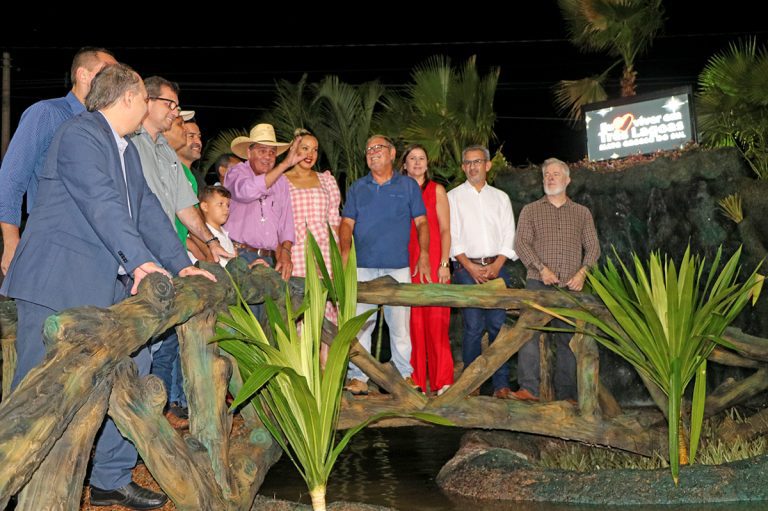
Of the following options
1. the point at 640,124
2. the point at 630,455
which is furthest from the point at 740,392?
the point at 640,124

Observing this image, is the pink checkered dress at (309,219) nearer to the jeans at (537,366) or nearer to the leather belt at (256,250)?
the leather belt at (256,250)

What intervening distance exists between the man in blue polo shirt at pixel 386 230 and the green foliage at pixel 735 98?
5535 mm

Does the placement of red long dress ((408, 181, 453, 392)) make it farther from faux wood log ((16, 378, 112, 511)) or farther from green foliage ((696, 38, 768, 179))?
green foliage ((696, 38, 768, 179))

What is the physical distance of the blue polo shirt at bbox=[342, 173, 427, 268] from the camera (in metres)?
7.71

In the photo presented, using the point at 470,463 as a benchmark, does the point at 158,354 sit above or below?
above

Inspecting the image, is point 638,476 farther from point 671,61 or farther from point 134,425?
point 671,61

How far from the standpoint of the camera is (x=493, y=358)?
6543 mm

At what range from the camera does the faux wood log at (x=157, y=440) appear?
3344mm

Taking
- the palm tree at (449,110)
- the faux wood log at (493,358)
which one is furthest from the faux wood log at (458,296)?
the palm tree at (449,110)

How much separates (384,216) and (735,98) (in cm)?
793

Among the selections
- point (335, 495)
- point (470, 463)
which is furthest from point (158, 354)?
point (470, 463)

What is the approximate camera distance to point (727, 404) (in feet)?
25.0

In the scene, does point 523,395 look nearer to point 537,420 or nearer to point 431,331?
point 431,331

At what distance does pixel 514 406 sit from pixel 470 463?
46 cm
